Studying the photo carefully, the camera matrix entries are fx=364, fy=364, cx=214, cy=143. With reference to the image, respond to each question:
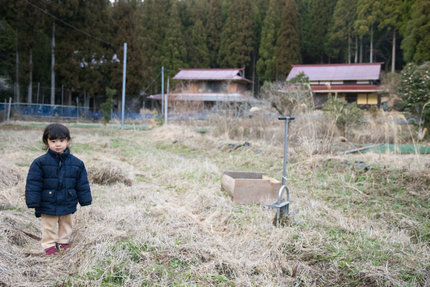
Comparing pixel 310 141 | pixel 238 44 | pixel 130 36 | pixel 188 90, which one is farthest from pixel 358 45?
pixel 310 141

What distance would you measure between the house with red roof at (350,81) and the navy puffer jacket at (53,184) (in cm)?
2437

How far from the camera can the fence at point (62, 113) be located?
17.7m

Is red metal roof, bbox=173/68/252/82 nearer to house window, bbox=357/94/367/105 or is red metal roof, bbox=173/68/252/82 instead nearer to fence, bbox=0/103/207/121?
fence, bbox=0/103/207/121

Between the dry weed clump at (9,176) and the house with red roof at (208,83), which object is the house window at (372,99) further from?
the dry weed clump at (9,176)

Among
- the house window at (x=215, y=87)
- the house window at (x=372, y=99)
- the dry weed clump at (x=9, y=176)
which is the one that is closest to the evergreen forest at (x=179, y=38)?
the house window at (x=372, y=99)

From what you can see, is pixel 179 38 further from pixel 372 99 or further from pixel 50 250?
pixel 50 250

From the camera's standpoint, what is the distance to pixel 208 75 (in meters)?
31.3

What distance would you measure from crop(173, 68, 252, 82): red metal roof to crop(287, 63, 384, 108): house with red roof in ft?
16.2

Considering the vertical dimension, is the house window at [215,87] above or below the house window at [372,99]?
above

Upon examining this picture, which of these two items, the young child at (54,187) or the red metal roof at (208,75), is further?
the red metal roof at (208,75)

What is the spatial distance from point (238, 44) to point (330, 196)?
30.9 m

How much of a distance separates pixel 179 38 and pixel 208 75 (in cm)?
500

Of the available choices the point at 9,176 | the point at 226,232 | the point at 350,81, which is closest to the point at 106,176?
the point at 9,176

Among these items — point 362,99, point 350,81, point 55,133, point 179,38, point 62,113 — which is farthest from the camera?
point 179,38
